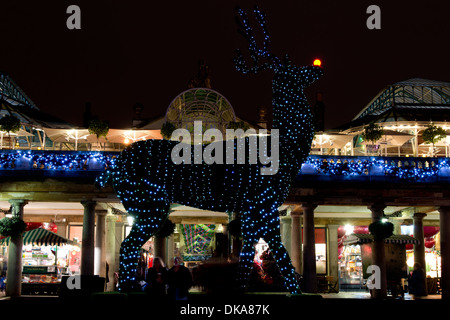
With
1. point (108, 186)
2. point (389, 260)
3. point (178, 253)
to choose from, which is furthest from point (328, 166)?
point (178, 253)

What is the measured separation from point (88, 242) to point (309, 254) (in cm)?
926

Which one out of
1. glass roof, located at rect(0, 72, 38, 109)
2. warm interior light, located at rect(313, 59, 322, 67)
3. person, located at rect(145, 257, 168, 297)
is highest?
glass roof, located at rect(0, 72, 38, 109)

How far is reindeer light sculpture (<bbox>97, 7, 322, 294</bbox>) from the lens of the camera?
42.4 feet

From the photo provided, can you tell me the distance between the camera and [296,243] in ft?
91.5

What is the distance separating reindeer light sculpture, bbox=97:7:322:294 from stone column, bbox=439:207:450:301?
46.3 feet

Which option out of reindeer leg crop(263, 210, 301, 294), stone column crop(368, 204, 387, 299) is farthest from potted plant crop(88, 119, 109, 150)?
reindeer leg crop(263, 210, 301, 294)

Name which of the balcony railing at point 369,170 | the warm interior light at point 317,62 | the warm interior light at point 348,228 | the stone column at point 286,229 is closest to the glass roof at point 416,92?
the warm interior light at point 348,228

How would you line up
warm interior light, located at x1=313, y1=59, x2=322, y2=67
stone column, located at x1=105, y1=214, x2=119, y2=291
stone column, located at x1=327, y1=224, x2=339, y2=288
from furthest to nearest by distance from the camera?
Result: stone column, located at x1=327, y1=224, x2=339, y2=288 < stone column, located at x1=105, y1=214, x2=119, y2=291 < warm interior light, located at x1=313, y1=59, x2=322, y2=67

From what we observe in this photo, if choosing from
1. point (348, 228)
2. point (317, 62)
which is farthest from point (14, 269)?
point (348, 228)

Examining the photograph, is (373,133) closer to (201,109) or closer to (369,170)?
Result: (369,170)

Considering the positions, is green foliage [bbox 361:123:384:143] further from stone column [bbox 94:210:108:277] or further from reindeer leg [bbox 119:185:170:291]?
reindeer leg [bbox 119:185:170:291]

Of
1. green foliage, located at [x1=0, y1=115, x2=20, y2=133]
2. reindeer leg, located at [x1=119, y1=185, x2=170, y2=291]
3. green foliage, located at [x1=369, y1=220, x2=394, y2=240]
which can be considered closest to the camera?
reindeer leg, located at [x1=119, y1=185, x2=170, y2=291]

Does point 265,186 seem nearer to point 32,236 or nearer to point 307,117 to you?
point 307,117

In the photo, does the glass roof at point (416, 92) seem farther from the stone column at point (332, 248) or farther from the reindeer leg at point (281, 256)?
the reindeer leg at point (281, 256)
